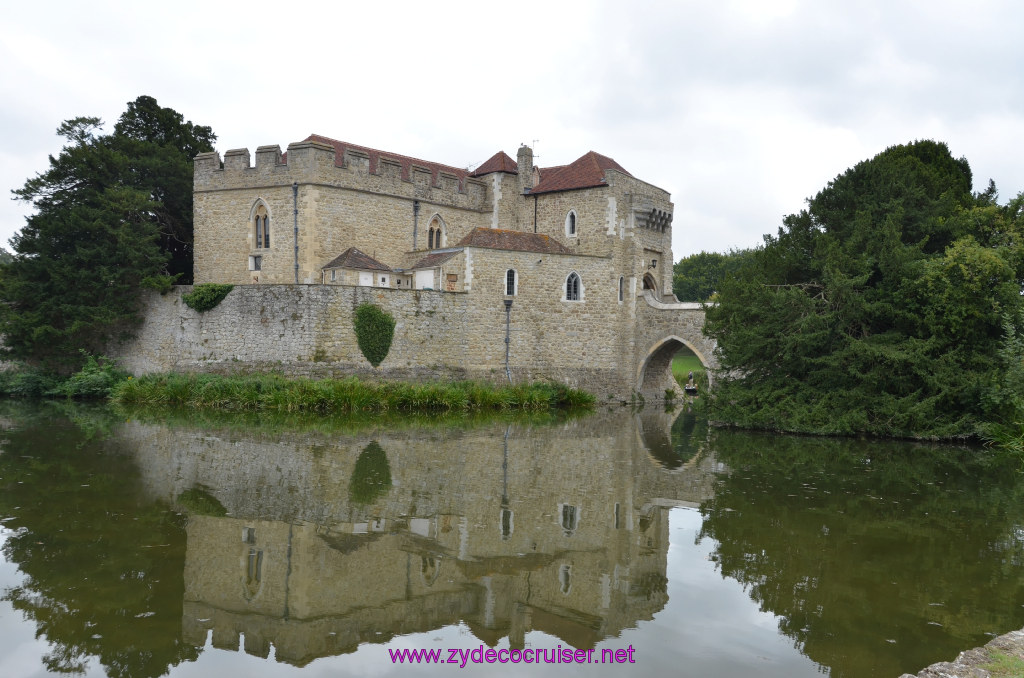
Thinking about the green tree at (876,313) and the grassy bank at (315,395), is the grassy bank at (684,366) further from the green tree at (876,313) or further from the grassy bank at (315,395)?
the grassy bank at (315,395)

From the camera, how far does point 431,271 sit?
1146 inches

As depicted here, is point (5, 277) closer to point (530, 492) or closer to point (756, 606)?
point (530, 492)

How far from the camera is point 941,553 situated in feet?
31.3

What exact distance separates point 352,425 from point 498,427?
401 cm

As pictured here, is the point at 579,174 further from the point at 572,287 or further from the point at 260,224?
the point at 260,224

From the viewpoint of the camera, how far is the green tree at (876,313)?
20.2 metres

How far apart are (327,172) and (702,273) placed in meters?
54.9

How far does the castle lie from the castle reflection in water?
32.2 feet

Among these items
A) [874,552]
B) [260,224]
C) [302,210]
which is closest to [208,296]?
[260,224]

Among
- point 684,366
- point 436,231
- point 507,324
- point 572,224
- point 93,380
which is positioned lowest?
point 93,380

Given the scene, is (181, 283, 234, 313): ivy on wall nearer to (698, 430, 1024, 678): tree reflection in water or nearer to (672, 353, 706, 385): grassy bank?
(698, 430, 1024, 678): tree reflection in water

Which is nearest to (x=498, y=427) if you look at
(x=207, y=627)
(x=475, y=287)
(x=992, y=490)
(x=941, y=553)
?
(x=475, y=287)

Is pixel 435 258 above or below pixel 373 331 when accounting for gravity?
above

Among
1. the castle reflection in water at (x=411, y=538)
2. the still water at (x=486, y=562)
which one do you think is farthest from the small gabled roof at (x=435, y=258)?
the still water at (x=486, y=562)
